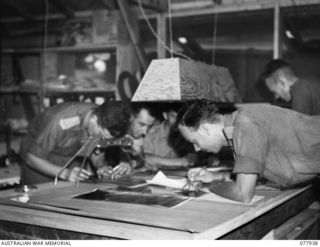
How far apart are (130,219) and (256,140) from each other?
77cm

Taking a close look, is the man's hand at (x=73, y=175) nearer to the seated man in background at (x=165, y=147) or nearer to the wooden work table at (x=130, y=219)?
the wooden work table at (x=130, y=219)

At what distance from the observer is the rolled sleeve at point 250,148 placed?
207 centimetres

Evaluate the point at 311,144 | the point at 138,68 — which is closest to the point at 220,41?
the point at 138,68

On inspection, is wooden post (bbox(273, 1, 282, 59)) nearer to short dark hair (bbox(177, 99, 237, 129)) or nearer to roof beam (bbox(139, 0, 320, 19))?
roof beam (bbox(139, 0, 320, 19))

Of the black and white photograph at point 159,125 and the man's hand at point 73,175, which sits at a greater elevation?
the black and white photograph at point 159,125

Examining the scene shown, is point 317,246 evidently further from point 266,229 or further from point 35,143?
point 35,143

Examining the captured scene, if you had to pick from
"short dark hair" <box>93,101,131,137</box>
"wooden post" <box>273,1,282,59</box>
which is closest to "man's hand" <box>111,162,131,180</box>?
"short dark hair" <box>93,101,131,137</box>

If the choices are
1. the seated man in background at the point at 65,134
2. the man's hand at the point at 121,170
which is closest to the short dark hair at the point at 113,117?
the seated man in background at the point at 65,134

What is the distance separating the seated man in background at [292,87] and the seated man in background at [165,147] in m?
0.97

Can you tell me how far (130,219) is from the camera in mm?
1766

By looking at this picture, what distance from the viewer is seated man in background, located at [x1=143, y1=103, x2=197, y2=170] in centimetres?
376

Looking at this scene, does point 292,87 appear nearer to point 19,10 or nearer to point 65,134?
point 65,134

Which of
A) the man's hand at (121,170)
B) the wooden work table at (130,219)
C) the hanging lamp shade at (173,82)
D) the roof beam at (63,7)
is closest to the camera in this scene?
the wooden work table at (130,219)

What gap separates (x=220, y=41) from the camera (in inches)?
198
